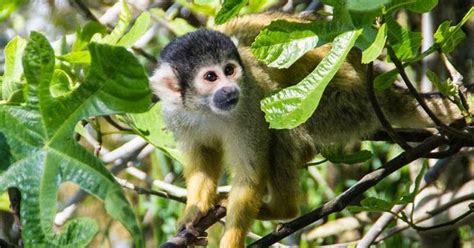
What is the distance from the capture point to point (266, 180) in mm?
2955

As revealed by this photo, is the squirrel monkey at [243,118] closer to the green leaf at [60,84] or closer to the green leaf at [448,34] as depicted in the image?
the green leaf at [60,84]

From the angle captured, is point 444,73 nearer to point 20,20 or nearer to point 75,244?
point 20,20

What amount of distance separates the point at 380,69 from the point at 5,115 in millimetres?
1679

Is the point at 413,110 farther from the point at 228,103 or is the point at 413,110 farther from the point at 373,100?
the point at 373,100

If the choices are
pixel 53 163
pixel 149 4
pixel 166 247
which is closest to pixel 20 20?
pixel 149 4

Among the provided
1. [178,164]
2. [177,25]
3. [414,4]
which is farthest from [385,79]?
[178,164]

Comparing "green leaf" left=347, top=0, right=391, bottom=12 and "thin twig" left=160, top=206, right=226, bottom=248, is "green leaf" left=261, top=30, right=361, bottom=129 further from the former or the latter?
"thin twig" left=160, top=206, right=226, bottom=248

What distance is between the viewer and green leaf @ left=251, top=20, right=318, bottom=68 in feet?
5.96

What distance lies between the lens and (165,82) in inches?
115

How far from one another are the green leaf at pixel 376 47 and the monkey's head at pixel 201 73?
3.65ft

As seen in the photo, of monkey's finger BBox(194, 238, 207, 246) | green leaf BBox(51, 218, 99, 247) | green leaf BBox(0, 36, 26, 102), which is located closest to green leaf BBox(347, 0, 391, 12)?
green leaf BBox(51, 218, 99, 247)

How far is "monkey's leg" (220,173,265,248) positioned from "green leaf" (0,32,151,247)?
1.28 metres

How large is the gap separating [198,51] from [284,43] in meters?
1.05

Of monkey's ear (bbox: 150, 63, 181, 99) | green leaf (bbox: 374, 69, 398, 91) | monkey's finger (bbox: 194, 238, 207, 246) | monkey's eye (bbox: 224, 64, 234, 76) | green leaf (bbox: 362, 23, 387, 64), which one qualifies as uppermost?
green leaf (bbox: 362, 23, 387, 64)
